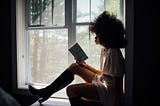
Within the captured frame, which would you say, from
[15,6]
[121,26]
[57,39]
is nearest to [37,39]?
[57,39]

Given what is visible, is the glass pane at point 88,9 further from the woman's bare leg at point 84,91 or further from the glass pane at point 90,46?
the woman's bare leg at point 84,91

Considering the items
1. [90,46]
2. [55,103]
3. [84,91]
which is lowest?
[55,103]

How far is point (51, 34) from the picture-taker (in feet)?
10.2

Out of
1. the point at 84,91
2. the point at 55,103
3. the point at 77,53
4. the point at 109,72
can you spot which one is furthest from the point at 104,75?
the point at 55,103

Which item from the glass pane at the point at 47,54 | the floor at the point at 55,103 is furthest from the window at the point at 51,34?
the floor at the point at 55,103

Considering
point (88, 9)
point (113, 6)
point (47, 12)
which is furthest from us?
point (47, 12)

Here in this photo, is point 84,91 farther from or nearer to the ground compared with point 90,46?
nearer to the ground

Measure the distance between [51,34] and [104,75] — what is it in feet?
3.41

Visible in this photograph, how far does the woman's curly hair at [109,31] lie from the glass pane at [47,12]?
0.71 m

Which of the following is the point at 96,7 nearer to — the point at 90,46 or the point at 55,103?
the point at 90,46

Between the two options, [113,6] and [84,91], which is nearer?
Result: [84,91]

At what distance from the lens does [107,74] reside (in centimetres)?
238

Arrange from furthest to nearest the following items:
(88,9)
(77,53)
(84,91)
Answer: (88,9)
(77,53)
(84,91)

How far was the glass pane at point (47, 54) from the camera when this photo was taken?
3.10 m
